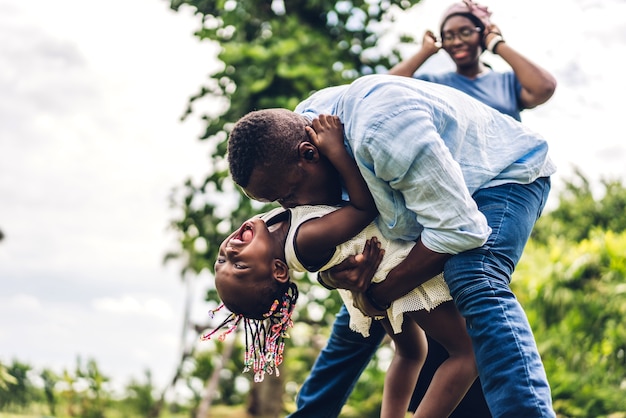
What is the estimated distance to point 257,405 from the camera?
665cm

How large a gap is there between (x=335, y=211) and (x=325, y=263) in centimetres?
15

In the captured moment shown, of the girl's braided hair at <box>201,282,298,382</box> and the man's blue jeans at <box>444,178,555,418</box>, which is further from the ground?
the man's blue jeans at <box>444,178,555,418</box>

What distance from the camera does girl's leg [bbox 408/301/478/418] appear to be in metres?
2.14

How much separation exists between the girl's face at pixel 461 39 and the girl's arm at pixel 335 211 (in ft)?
4.03

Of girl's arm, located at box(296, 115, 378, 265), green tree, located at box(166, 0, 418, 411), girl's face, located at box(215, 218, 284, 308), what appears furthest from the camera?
green tree, located at box(166, 0, 418, 411)

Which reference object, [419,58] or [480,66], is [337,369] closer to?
[419,58]

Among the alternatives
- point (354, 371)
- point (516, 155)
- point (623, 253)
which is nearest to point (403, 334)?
point (354, 371)

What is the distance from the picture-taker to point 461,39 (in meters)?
3.01

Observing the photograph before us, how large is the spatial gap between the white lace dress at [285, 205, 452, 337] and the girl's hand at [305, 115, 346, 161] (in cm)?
17

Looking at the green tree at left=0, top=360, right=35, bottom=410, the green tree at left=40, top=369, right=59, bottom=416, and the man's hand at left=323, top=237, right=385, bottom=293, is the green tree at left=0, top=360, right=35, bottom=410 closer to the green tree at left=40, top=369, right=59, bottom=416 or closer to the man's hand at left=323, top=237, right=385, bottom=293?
the green tree at left=40, top=369, right=59, bottom=416

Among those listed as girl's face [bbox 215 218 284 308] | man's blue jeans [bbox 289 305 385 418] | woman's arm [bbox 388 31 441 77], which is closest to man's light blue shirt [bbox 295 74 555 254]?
girl's face [bbox 215 218 284 308]

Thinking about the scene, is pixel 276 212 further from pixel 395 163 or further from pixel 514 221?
pixel 514 221

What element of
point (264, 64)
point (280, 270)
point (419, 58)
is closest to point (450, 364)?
point (280, 270)

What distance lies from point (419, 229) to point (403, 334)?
50 centimetres
